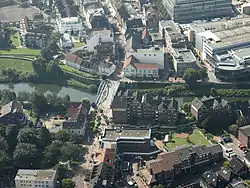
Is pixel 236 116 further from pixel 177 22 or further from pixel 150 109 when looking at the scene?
pixel 177 22

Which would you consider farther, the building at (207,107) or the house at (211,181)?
the building at (207,107)

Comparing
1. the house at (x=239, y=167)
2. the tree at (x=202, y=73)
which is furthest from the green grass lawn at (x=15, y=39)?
the house at (x=239, y=167)

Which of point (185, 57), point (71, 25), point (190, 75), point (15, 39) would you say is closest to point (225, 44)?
point (185, 57)

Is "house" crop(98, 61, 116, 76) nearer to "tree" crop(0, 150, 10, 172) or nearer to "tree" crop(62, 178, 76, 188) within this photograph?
"tree" crop(0, 150, 10, 172)

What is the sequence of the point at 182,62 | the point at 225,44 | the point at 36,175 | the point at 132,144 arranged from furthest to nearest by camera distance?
the point at 225,44
the point at 182,62
the point at 132,144
the point at 36,175

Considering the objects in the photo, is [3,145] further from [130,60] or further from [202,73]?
[202,73]

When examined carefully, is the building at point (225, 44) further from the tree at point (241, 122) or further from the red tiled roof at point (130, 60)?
the tree at point (241, 122)

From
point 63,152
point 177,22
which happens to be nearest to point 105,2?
point 177,22
